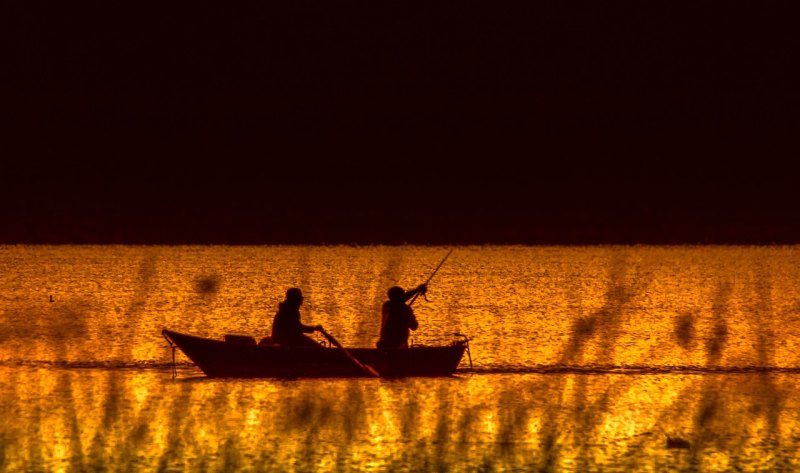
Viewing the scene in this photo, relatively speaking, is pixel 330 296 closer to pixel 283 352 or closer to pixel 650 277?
pixel 650 277

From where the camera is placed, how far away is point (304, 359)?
8.77 meters

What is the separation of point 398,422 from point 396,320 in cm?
147

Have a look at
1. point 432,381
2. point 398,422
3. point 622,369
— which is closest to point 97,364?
point 432,381

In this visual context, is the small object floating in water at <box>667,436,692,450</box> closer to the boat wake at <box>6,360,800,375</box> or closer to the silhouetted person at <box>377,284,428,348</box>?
the silhouetted person at <box>377,284,428,348</box>

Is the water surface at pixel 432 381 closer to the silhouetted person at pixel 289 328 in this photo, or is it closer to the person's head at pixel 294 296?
the silhouetted person at pixel 289 328

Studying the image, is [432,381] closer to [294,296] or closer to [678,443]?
[294,296]

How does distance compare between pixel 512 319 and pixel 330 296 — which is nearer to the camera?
pixel 512 319

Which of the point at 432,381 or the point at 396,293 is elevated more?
the point at 396,293

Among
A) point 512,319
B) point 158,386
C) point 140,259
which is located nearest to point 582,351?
point 512,319

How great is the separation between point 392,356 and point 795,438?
9.09 feet

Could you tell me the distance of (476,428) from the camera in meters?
7.20

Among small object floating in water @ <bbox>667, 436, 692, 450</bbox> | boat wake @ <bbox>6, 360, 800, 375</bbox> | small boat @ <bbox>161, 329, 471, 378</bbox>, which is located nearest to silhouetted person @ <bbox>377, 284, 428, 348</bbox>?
small boat @ <bbox>161, 329, 471, 378</bbox>

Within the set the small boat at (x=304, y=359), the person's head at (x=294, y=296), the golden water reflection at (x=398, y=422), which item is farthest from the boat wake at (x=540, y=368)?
the person's head at (x=294, y=296)

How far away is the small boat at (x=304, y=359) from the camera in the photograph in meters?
8.62
